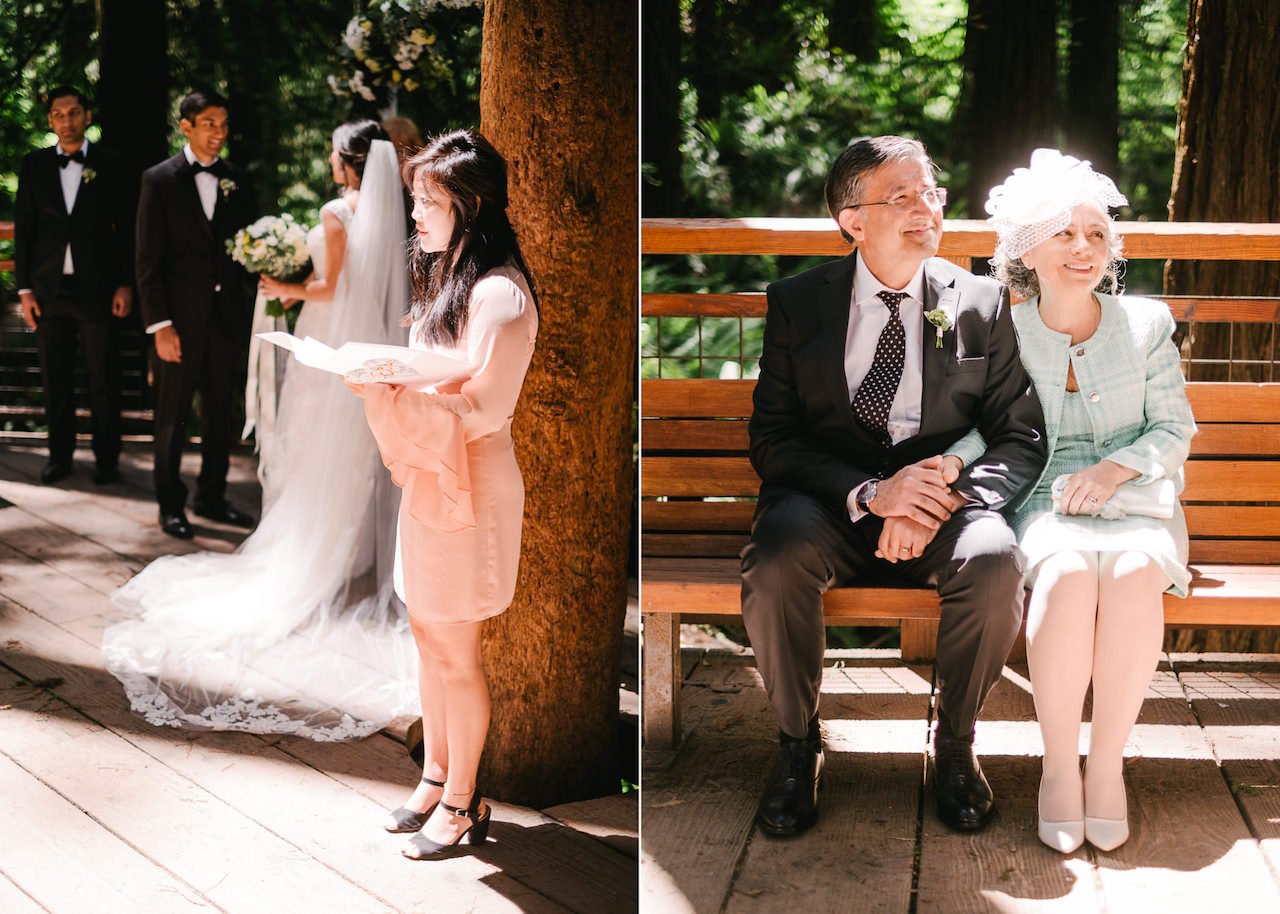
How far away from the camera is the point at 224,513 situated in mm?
3516

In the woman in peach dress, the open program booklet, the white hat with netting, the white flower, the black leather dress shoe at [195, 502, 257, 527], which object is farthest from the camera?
the black leather dress shoe at [195, 502, 257, 527]

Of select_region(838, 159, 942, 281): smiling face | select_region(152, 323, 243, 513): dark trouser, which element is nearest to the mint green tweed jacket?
select_region(838, 159, 942, 281): smiling face

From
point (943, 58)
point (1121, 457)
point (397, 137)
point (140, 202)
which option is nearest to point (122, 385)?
point (140, 202)

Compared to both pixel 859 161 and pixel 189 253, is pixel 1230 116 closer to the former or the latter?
pixel 859 161

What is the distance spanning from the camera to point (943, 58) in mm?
2502

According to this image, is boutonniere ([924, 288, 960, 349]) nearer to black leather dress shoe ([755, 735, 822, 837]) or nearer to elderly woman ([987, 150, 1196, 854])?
elderly woman ([987, 150, 1196, 854])

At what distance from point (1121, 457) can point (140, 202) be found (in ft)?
7.38

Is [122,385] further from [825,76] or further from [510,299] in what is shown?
[825,76]

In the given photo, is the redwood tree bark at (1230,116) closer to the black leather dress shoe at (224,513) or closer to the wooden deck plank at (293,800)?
the wooden deck plank at (293,800)

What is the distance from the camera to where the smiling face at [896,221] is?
7.77 feet

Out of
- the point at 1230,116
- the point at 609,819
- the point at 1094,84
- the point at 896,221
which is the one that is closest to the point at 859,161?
the point at 896,221

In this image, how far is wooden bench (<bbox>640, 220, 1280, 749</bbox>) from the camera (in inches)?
99.1

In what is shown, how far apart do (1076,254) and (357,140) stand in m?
1.78

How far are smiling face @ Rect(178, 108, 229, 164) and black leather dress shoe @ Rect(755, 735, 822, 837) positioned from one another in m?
1.92
